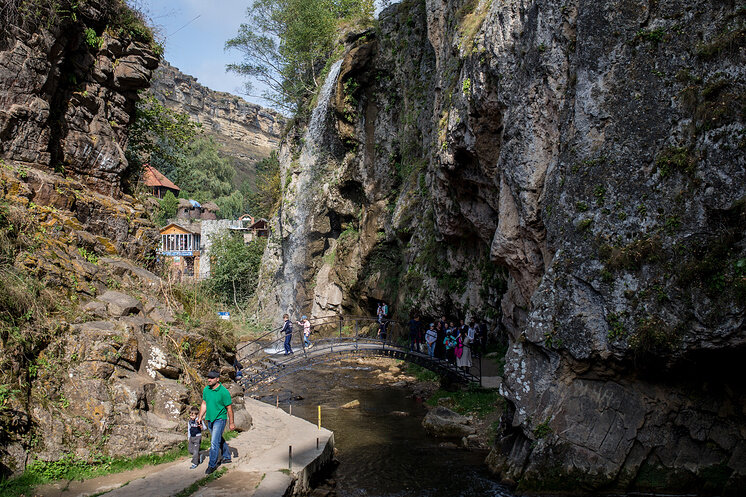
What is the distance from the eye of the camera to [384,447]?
50.6 feet

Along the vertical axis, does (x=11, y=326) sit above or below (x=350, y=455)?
above

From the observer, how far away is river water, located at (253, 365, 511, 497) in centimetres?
1251

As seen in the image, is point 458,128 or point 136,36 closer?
point 136,36

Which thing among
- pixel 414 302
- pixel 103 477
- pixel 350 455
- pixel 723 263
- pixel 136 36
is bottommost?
pixel 350 455

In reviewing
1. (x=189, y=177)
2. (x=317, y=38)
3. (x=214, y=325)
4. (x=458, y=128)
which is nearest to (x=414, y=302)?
(x=458, y=128)

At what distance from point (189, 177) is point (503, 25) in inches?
2350

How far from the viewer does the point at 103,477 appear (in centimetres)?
857

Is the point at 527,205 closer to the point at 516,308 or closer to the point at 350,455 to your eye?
the point at 516,308

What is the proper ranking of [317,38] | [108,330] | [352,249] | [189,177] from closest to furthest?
[108,330] → [352,249] → [317,38] → [189,177]

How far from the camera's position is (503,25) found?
16094mm

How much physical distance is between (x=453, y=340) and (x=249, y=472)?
12154mm

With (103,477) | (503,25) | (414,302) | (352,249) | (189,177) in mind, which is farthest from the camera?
(189,177)

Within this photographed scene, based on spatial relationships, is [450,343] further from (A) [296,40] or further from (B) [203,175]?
(B) [203,175]

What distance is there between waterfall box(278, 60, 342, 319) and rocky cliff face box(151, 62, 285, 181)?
68.7 m
